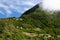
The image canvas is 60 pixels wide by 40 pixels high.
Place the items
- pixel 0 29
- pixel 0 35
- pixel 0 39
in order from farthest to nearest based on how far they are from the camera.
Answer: pixel 0 29 → pixel 0 35 → pixel 0 39

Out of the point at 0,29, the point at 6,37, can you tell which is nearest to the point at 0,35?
the point at 6,37

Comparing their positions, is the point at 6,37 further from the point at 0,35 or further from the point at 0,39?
the point at 0,39

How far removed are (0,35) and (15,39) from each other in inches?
571

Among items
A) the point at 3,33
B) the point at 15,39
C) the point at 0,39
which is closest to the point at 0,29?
the point at 3,33

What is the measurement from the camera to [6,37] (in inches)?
7175

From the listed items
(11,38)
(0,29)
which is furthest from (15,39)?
(0,29)

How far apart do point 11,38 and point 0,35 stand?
10.5 metres

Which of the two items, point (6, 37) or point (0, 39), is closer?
point (0, 39)

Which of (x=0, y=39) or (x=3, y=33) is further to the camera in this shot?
(x=3, y=33)

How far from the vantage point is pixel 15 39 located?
186625 mm

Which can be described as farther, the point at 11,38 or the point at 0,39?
the point at 11,38

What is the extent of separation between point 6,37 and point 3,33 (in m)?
9.90

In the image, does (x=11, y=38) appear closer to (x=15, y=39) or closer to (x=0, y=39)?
(x=15, y=39)

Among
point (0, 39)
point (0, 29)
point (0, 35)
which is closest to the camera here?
point (0, 39)
